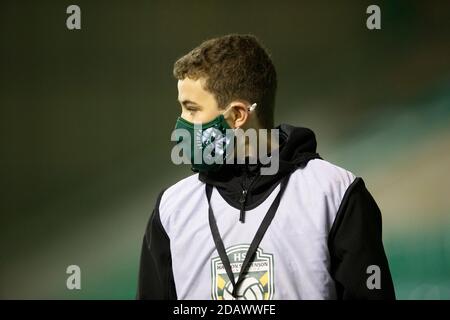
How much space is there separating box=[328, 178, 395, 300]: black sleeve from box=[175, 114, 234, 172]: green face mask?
36 centimetres

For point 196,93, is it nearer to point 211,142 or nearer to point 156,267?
point 211,142

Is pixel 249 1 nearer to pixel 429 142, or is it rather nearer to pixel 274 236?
pixel 429 142

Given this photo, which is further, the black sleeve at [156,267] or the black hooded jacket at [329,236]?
the black sleeve at [156,267]

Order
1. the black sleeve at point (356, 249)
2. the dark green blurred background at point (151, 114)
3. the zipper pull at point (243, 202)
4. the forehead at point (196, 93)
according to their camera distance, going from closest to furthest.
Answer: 1. the black sleeve at point (356, 249)
2. the zipper pull at point (243, 202)
3. the forehead at point (196, 93)
4. the dark green blurred background at point (151, 114)

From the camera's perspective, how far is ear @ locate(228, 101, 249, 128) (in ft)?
6.48

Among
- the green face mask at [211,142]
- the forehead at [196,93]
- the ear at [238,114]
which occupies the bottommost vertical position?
the green face mask at [211,142]

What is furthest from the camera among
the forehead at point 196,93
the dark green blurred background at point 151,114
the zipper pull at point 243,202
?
the dark green blurred background at point 151,114

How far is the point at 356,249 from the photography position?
1.75 m

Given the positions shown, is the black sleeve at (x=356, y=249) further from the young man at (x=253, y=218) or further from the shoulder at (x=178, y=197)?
the shoulder at (x=178, y=197)

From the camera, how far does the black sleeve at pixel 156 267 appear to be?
6.30ft

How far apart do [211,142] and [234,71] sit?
0.71 feet

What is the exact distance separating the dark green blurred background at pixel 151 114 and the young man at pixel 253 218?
1693 mm

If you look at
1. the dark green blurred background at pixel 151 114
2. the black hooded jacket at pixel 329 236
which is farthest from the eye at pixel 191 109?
the dark green blurred background at pixel 151 114
